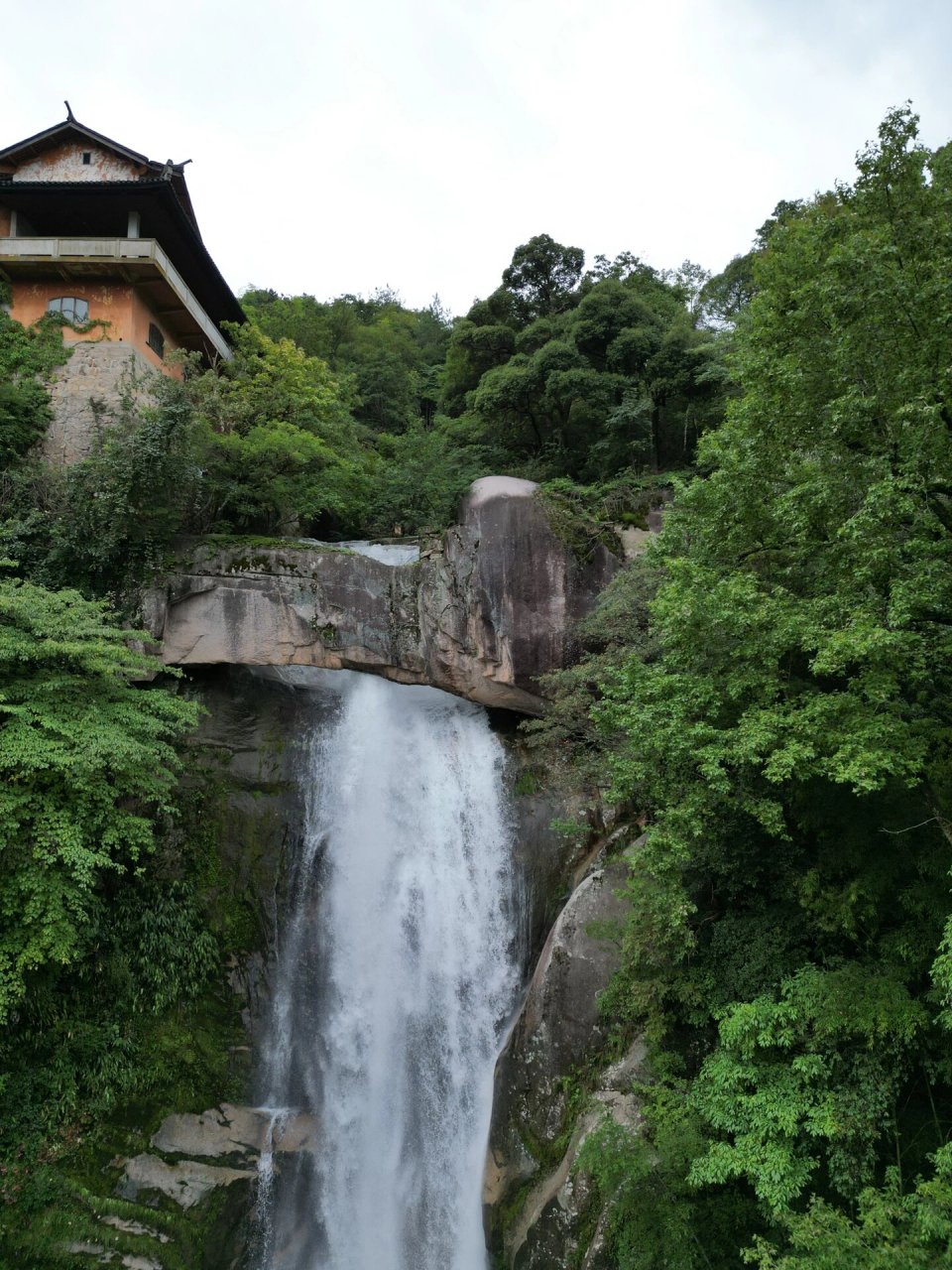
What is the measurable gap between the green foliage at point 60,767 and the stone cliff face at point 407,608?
11.4 ft

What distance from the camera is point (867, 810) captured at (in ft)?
32.6

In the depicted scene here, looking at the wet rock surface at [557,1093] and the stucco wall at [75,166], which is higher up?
the stucco wall at [75,166]

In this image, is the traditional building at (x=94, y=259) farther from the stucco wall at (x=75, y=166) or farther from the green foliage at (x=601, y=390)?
the green foliage at (x=601, y=390)

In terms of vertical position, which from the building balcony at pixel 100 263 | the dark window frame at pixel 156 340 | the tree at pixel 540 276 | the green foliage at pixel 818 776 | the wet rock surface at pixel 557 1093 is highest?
the tree at pixel 540 276

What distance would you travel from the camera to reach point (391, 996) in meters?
14.9

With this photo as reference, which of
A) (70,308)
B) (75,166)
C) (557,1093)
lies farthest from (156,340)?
(557,1093)

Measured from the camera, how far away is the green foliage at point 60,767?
11477 millimetres

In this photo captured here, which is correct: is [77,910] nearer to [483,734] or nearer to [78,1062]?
[78,1062]

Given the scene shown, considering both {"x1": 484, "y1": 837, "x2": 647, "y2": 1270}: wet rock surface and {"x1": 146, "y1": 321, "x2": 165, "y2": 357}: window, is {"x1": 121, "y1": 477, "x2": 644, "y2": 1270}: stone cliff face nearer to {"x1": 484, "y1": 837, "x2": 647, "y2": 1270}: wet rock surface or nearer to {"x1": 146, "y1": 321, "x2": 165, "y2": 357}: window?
{"x1": 484, "y1": 837, "x2": 647, "y2": 1270}: wet rock surface

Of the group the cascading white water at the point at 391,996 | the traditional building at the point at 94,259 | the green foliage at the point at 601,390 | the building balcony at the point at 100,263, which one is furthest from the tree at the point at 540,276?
the cascading white water at the point at 391,996

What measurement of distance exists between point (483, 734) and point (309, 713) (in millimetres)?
3926

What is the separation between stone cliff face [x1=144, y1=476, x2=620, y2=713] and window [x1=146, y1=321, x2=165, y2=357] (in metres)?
8.63

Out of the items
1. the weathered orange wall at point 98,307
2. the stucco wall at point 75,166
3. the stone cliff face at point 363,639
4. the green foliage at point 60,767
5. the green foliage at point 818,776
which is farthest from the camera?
the stucco wall at point 75,166

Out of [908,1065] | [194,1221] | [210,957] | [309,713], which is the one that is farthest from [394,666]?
[908,1065]
